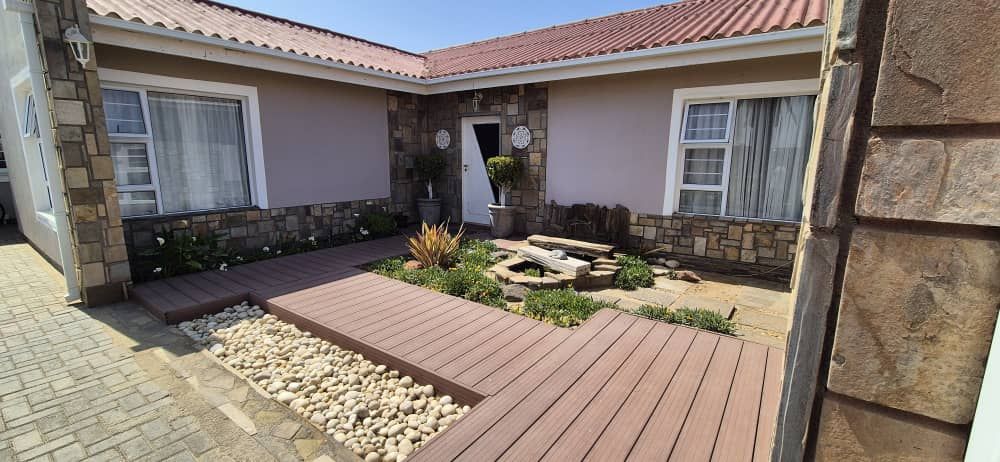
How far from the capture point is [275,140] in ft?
19.9

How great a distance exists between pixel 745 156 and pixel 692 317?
9.00 ft

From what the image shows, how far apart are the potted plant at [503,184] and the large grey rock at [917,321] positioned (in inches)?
231

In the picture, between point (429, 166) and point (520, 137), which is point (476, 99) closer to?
point (520, 137)

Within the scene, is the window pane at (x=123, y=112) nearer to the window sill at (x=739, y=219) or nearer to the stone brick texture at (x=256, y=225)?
the stone brick texture at (x=256, y=225)

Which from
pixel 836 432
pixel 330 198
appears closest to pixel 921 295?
pixel 836 432

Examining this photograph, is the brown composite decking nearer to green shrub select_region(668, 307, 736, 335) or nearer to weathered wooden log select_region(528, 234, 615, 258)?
green shrub select_region(668, 307, 736, 335)

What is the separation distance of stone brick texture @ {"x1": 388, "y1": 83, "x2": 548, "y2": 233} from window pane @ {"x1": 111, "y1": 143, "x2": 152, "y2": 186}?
11.4 ft

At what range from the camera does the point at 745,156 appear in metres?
5.29

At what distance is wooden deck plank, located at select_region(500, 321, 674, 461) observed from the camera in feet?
6.77

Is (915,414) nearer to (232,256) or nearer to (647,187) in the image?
(647,187)

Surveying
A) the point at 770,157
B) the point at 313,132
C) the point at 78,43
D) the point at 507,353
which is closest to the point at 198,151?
the point at 313,132

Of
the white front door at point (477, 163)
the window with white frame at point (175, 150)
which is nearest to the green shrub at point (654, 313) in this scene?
the white front door at point (477, 163)

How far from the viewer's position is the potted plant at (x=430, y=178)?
7758 millimetres

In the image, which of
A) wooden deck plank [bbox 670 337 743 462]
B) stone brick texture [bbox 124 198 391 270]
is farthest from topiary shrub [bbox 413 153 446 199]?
wooden deck plank [bbox 670 337 743 462]
